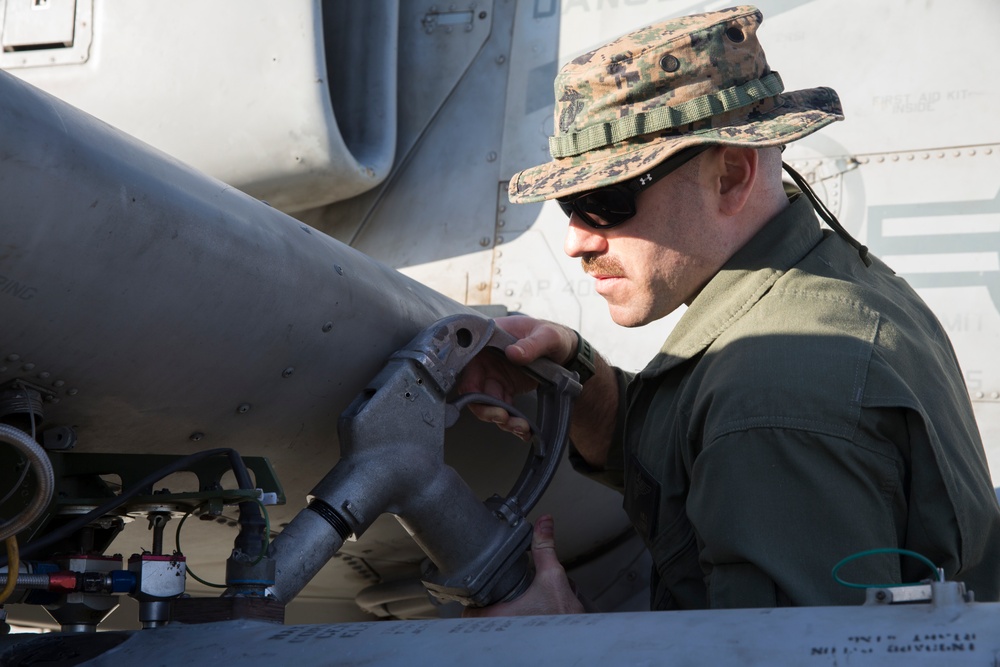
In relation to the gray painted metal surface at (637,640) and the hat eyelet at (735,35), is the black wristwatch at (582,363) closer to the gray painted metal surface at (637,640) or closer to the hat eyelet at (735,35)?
the hat eyelet at (735,35)

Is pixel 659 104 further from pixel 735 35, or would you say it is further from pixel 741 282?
pixel 741 282

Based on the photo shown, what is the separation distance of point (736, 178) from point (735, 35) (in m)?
0.24

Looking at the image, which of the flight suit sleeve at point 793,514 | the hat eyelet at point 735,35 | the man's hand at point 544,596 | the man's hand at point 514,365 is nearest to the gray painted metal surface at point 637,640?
the flight suit sleeve at point 793,514

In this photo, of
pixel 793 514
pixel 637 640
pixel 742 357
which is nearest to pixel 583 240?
pixel 742 357

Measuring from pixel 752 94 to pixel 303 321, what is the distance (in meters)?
0.82

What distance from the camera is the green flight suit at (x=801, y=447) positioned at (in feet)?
4.99

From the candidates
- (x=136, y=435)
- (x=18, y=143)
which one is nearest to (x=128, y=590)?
(x=136, y=435)

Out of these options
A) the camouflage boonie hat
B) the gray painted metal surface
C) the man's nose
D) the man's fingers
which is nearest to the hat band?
the camouflage boonie hat

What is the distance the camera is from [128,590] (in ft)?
4.96

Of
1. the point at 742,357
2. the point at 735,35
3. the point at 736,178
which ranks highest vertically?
the point at 735,35

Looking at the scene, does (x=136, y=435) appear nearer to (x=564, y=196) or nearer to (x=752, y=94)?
(x=564, y=196)

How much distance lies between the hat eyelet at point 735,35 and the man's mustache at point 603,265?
16.4 inches

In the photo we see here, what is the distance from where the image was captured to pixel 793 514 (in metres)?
1.52

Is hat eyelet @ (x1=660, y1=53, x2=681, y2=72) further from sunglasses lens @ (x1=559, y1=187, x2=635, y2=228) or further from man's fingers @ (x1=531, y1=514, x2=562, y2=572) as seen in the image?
man's fingers @ (x1=531, y1=514, x2=562, y2=572)
